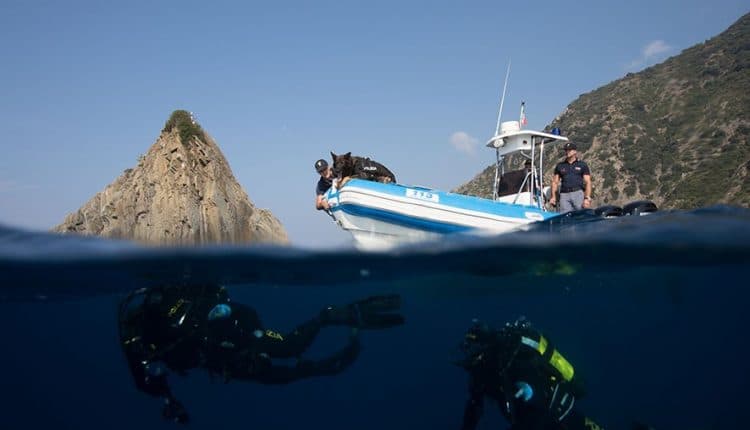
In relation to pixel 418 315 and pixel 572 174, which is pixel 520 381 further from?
pixel 418 315

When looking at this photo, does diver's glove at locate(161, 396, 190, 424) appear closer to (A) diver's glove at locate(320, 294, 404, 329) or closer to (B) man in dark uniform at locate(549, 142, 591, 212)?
→ (A) diver's glove at locate(320, 294, 404, 329)

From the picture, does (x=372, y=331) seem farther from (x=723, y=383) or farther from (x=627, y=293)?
(x=723, y=383)

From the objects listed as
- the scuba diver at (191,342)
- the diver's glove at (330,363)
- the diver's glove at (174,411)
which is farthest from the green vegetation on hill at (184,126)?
the diver's glove at (174,411)

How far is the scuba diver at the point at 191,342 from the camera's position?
794 centimetres

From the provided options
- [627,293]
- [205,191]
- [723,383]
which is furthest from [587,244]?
[205,191]

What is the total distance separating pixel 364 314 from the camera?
12.5 meters

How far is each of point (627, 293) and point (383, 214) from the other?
9.76 m

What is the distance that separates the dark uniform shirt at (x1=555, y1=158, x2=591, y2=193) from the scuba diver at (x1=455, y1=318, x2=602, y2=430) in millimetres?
5308

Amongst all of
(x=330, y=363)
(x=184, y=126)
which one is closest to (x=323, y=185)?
(x=330, y=363)

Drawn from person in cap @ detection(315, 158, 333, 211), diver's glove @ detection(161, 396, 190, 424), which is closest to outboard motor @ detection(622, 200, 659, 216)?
person in cap @ detection(315, 158, 333, 211)

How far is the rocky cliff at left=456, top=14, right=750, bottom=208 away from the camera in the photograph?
165 ft

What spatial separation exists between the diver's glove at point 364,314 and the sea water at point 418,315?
74 centimetres

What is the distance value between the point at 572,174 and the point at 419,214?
14.3ft

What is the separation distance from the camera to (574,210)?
12.3 metres
